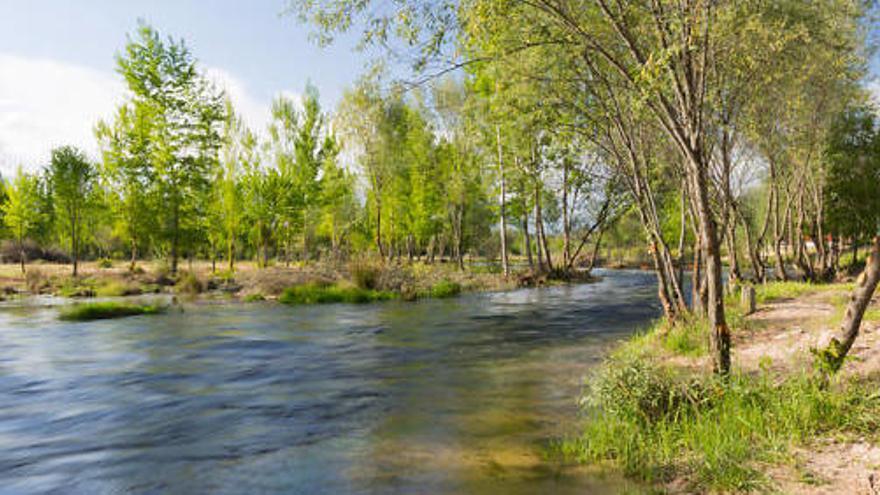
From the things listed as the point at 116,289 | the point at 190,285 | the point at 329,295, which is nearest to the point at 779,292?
the point at 329,295

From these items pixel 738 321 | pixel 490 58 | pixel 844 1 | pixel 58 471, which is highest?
pixel 844 1

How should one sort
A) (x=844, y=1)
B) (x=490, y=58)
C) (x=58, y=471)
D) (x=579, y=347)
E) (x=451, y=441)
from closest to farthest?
(x=58, y=471), (x=451, y=441), (x=490, y=58), (x=579, y=347), (x=844, y=1)

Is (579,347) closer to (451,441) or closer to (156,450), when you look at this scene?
(451,441)

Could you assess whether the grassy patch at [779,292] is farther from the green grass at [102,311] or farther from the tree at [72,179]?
the tree at [72,179]

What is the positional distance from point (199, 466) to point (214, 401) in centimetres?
354

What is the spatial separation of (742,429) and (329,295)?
80.5 feet

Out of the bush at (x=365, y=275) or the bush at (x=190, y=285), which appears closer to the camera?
the bush at (x=365, y=275)

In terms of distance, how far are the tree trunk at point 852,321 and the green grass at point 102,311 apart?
2407 centimetres

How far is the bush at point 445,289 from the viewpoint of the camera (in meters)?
31.4

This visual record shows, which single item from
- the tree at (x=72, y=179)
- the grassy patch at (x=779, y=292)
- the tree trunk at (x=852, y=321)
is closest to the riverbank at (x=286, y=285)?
the tree at (x=72, y=179)

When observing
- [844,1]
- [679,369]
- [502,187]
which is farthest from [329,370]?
[502,187]

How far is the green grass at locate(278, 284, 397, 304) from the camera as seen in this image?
Answer: 2847cm

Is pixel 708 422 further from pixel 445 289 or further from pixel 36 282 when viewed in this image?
pixel 36 282

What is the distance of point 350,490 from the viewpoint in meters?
6.18
